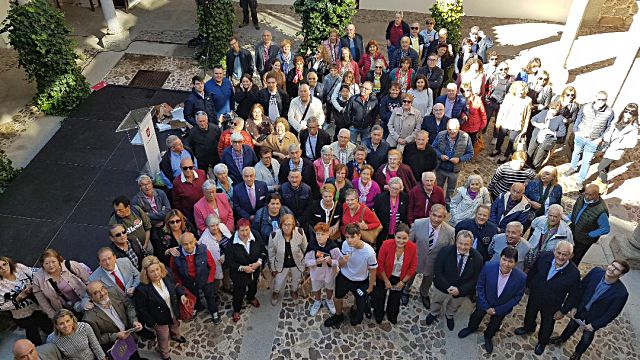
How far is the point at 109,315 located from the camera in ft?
20.7

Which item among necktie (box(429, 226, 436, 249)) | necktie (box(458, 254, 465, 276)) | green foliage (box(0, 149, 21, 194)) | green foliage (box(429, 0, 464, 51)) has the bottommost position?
green foliage (box(0, 149, 21, 194))

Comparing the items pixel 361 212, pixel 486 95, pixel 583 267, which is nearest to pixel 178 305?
pixel 361 212

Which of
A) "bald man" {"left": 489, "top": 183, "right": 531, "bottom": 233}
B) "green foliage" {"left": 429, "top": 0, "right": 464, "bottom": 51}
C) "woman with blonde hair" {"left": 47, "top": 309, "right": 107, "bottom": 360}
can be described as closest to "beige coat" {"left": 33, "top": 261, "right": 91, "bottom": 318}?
"woman with blonde hair" {"left": 47, "top": 309, "right": 107, "bottom": 360}

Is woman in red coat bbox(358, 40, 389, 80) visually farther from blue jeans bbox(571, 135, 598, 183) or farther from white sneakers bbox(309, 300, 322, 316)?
white sneakers bbox(309, 300, 322, 316)

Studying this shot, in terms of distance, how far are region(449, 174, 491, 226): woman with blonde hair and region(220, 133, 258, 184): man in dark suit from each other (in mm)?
3298

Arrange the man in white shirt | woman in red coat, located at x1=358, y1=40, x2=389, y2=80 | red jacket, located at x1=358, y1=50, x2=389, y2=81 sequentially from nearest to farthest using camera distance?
the man in white shirt
woman in red coat, located at x1=358, y1=40, x2=389, y2=80
red jacket, located at x1=358, y1=50, x2=389, y2=81

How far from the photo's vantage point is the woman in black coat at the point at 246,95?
33.0 ft

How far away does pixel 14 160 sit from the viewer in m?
11.1

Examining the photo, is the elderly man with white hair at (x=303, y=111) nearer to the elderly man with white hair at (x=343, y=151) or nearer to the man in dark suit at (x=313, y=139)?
the man in dark suit at (x=313, y=139)

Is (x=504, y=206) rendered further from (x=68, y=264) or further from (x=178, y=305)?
(x=68, y=264)

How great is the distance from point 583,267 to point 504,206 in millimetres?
2323

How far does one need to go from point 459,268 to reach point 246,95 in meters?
5.30

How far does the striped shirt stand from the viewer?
8.28 metres

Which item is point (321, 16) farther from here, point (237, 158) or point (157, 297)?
point (157, 297)
